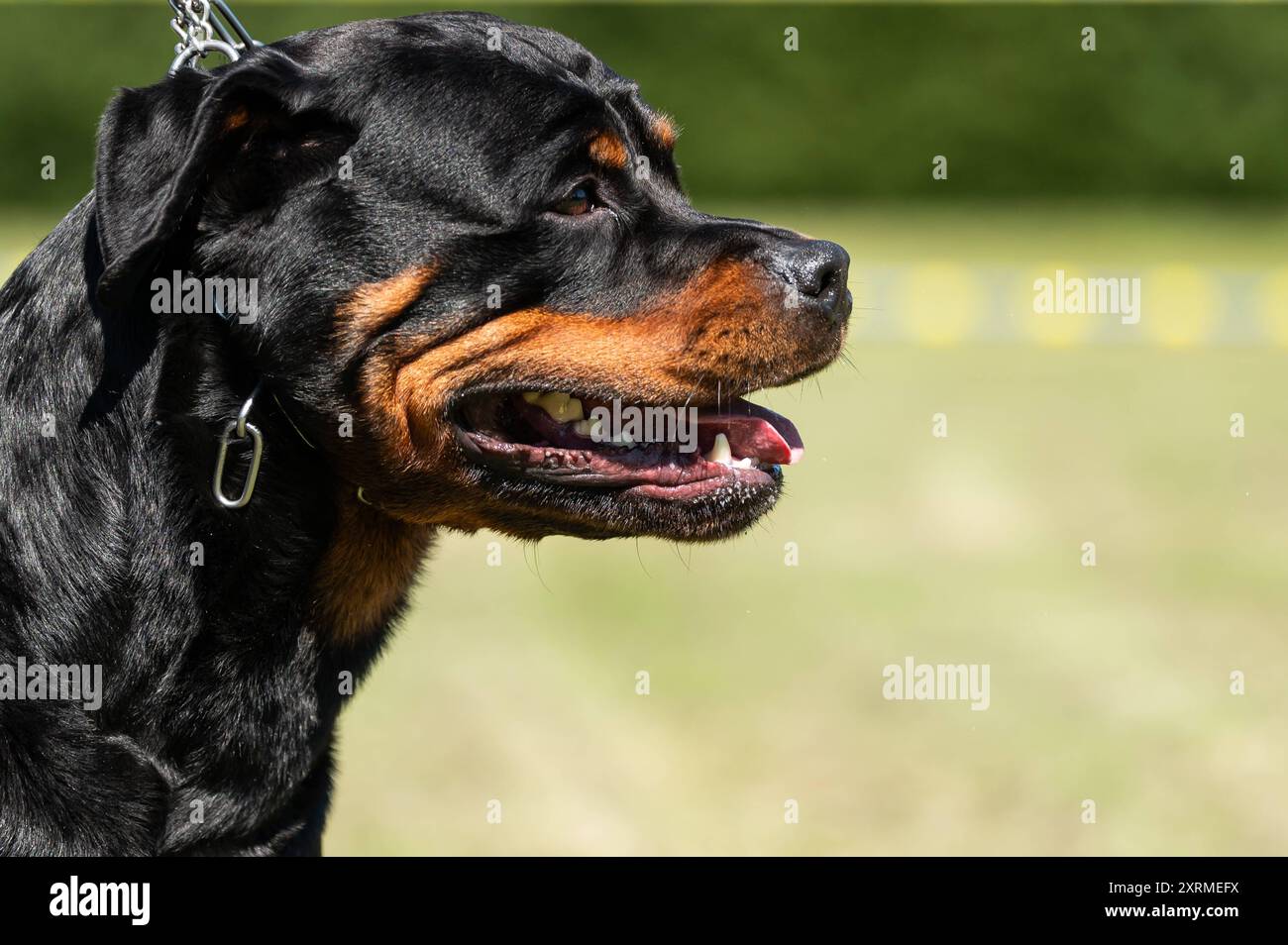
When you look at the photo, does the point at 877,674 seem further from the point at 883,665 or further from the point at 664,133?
the point at 664,133

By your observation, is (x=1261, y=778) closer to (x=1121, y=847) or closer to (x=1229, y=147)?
(x=1121, y=847)

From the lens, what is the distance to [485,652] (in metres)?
8.05

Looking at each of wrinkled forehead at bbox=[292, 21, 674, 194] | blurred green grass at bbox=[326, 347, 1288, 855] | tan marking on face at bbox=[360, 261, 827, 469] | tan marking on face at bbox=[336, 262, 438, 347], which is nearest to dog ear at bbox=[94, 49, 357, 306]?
wrinkled forehead at bbox=[292, 21, 674, 194]

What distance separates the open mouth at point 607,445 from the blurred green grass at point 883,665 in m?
0.63

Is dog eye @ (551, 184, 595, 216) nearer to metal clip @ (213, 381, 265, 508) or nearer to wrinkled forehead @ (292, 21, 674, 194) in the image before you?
wrinkled forehead @ (292, 21, 674, 194)

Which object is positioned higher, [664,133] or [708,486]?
[664,133]

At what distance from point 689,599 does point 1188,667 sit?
2.90 metres

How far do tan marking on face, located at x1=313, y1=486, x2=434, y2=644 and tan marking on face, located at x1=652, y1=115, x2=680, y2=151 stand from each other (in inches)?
47.6

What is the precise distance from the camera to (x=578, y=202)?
3.68 meters

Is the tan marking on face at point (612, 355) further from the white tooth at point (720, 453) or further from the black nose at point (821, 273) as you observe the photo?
the white tooth at point (720, 453)

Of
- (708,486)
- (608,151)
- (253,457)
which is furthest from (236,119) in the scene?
(708,486)

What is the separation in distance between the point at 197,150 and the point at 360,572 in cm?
99

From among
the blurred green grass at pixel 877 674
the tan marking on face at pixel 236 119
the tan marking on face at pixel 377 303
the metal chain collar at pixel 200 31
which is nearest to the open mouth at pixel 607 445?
the tan marking on face at pixel 377 303

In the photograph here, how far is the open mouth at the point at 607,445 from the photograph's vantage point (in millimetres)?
3539
